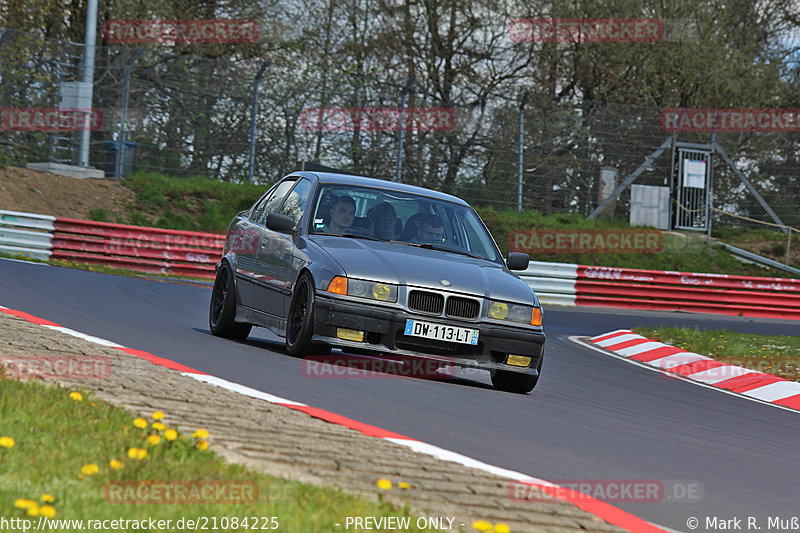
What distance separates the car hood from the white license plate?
11.1 inches

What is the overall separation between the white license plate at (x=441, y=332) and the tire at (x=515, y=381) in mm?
565

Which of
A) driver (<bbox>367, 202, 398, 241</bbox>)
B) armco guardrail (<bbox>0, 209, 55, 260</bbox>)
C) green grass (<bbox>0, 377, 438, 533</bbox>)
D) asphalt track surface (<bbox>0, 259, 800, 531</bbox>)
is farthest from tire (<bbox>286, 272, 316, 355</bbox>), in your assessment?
armco guardrail (<bbox>0, 209, 55, 260</bbox>)

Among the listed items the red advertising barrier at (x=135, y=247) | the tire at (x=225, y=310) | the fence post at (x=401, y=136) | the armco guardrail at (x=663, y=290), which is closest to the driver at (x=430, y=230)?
the tire at (x=225, y=310)

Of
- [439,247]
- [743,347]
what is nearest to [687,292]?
[743,347]

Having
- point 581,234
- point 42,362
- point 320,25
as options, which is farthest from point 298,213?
point 320,25

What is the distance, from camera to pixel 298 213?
376 inches

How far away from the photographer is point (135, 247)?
20.7m

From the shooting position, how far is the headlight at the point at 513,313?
8.33 m

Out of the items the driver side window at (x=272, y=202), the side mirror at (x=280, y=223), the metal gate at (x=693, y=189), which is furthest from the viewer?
the metal gate at (x=693, y=189)

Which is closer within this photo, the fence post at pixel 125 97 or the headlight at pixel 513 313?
the headlight at pixel 513 313

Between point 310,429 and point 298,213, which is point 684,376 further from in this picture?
point 310,429

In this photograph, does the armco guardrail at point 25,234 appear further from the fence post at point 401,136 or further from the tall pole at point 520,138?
the tall pole at point 520,138

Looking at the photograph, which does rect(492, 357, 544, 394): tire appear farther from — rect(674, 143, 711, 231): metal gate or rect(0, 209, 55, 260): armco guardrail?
rect(674, 143, 711, 231): metal gate

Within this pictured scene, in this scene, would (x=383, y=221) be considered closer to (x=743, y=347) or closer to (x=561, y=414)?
(x=561, y=414)
